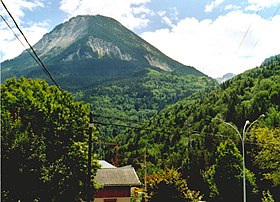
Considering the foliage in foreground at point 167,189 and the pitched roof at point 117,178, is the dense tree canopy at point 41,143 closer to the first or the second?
the foliage in foreground at point 167,189

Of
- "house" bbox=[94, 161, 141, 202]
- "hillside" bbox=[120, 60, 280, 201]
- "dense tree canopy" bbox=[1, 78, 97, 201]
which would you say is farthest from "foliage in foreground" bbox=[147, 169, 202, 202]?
"hillside" bbox=[120, 60, 280, 201]

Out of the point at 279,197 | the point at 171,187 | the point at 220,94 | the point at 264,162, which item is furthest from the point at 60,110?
the point at 220,94

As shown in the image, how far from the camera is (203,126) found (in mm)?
121875

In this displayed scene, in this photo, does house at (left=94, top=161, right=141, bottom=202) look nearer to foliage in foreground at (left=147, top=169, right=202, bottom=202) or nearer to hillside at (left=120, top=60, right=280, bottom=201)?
hillside at (left=120, top=60, right=280, bottom=201)

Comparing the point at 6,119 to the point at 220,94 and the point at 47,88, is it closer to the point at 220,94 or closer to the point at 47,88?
the point at 47,88

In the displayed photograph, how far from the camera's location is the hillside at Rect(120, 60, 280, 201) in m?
78.9

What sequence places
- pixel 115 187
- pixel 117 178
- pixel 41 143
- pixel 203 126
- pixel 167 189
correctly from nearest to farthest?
pixel 41 143 < pixel 167 189 < pixel 115 187 < pixel 117 178 < pixel 203 126

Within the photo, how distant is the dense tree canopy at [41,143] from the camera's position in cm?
2336

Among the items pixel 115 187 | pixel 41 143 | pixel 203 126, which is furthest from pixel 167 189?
pixel 203 126

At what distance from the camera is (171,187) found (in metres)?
30.2

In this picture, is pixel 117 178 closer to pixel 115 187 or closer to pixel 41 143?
pixel 115 187

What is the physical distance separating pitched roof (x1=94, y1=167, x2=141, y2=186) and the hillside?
13852mm

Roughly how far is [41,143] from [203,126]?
99.6 meters

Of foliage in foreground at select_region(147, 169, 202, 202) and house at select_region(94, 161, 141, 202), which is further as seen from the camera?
house at select_region(94, 161, 141, 202)
